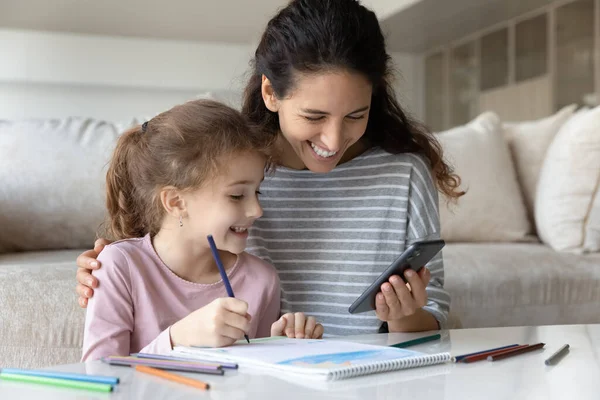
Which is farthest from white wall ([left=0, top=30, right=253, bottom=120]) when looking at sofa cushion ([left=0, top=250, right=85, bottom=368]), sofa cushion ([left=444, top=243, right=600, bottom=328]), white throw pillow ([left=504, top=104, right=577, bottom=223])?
sofa cushion ([left=0, top=250, right=85, bottom=368])

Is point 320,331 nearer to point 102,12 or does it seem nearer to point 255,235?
point 255,235

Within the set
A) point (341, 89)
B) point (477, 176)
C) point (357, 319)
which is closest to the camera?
point (341, 89)

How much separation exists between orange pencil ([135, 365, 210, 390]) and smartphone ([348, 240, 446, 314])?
348 mm

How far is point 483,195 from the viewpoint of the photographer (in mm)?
2682

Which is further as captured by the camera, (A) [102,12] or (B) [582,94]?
(A) [102,12]

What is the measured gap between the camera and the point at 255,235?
154cm

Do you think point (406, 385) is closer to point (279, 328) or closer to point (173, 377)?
point (173, 377)

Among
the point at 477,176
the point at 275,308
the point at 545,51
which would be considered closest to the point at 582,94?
the point at 545,51

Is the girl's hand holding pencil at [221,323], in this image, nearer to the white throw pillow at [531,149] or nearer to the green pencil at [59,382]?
the green pencil at [59,382]

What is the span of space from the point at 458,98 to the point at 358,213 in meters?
6.61

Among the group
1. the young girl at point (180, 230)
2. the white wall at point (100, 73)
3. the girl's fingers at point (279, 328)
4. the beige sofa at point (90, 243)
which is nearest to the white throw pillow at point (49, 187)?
the beige sofa at point (90, 243)

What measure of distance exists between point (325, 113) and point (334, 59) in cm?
9

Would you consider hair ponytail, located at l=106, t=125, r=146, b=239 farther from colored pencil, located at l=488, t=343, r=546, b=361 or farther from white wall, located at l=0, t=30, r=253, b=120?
white wall, located at l=0, t=30, r=253, b=120

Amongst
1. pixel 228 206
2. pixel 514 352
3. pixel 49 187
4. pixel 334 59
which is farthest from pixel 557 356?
pixel 49 187
